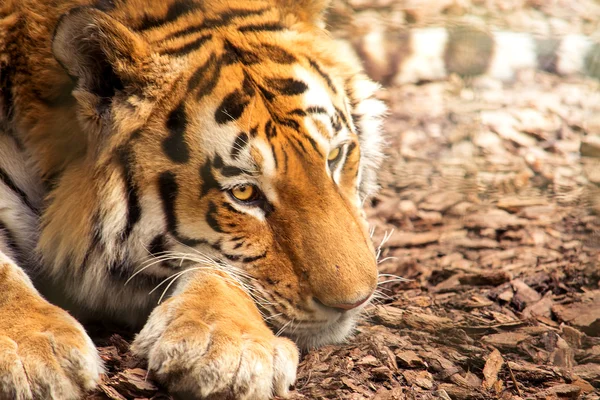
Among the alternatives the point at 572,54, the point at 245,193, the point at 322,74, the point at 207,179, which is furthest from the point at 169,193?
the point at 572,54

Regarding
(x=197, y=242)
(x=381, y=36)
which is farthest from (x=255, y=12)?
(x=381, y=36)

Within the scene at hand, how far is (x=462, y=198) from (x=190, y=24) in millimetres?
2030

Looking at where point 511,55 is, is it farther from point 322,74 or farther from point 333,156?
point 333,156

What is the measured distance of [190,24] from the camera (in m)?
2.39

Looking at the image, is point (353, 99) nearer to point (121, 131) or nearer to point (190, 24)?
point (190, 24)

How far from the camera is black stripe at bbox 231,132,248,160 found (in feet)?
7.18

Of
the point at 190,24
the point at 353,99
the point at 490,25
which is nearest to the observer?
the point at 190,24

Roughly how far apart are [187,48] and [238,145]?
0.39 meters

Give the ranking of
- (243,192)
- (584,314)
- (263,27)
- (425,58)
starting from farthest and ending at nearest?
1. (425,58)
2. (584,314)
3. (263,27)
4. (243,192)

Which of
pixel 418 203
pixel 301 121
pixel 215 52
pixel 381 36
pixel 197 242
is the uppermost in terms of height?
pixel 215 52

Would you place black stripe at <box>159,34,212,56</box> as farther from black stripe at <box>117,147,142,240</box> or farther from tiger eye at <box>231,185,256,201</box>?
tiger eye at <box>231,185,256,201</box>

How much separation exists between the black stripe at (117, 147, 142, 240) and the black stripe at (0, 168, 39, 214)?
0.46m

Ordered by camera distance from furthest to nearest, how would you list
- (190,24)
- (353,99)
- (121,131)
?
(353,99)
(190,24)
(121,131)

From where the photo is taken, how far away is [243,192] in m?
2.24
